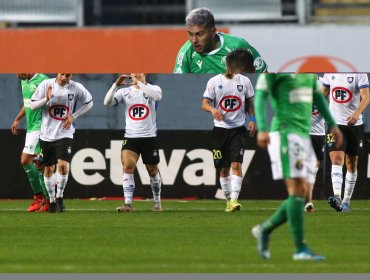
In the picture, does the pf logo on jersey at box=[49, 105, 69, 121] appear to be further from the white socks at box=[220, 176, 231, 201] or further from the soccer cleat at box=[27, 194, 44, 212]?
the white socks at box=[220, 176, 231, 201]

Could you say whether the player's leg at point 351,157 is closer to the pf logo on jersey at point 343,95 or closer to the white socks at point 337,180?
the white socks at point 337,180

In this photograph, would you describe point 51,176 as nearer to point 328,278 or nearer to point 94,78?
point 94,78

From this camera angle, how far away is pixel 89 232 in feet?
38.4

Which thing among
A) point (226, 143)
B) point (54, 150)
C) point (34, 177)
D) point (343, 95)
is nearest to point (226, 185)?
point (226, 143)

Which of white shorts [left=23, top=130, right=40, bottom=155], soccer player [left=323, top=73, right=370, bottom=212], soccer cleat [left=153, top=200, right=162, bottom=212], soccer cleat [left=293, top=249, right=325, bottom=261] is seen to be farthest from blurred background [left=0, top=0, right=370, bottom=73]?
white shorts [left=23, top=130, right=40, bottom=155]

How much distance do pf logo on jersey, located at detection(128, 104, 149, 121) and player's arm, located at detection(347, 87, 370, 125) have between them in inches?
101

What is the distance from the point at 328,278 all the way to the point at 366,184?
36.5 feet

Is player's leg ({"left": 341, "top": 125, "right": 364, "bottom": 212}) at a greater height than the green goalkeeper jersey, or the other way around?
the green goalkeeper jersey

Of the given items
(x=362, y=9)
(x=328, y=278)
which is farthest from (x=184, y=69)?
(x=328, y=278)

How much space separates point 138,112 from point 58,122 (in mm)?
1024

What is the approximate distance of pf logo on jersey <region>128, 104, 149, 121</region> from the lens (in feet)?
51.0

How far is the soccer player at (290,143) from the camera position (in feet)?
28.7

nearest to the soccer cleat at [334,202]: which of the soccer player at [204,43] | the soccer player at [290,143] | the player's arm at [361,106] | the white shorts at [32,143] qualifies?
the player's arm at [361,106]

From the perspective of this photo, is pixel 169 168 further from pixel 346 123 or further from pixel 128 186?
pixel 346 123
